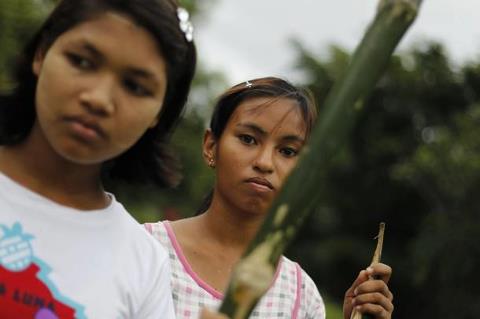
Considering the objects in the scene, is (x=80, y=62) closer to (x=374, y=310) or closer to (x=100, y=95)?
(x=100, y=95)

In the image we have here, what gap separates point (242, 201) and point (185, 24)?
3.12 feet

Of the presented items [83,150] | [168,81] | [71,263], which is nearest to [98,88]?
[83,150]

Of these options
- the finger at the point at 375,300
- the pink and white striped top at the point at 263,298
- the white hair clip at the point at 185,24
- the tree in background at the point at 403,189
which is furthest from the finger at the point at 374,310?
the tree in background at the point at 403,189

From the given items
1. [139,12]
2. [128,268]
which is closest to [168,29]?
[139,12]

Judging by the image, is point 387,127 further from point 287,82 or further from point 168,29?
point 168,29

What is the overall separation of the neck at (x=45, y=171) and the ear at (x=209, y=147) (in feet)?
3.62

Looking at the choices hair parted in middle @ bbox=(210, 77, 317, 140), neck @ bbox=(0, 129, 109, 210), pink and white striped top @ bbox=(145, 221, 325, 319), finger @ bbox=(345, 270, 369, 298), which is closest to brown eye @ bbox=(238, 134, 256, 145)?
hair parted in middle @ bbox=(210, 77, 317, 140)

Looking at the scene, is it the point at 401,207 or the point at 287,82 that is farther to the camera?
the point at 401,207

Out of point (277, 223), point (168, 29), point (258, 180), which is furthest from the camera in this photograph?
point (258, 180)

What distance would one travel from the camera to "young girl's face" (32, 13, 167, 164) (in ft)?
5.34

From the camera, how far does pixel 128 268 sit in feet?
6.15

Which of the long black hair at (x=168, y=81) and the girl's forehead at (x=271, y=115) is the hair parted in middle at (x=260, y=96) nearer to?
the girl's forehead at (x=271, y=115)

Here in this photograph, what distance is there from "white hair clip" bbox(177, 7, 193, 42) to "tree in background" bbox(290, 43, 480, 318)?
14955 millimetres

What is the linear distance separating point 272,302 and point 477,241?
13.3 m
